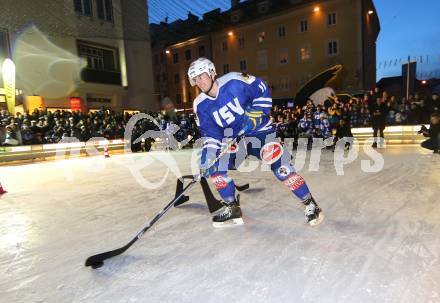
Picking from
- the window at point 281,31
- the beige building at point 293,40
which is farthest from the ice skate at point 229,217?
the window at point 281,31

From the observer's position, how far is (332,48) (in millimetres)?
27359

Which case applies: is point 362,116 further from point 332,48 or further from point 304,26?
point 304,26

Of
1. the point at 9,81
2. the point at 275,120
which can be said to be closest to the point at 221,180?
the point at 275,120

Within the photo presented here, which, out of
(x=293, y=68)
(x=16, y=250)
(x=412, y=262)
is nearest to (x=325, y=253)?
(x=412, y=262)

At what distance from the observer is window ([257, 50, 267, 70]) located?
31.8 meters

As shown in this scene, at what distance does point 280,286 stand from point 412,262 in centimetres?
101

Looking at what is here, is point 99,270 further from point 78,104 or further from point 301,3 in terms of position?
point 301,3

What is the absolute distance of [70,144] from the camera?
1274cm

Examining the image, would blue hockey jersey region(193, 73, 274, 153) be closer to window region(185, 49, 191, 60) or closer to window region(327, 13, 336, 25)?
window region(327, 13, 336, 25)

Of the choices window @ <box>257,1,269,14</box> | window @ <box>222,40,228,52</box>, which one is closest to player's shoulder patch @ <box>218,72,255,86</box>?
window @ <box>257,1,269,14</box>

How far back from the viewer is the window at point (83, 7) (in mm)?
18938

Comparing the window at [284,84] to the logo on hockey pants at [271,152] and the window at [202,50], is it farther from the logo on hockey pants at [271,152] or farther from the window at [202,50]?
the logo on hockey pants at [271,152]

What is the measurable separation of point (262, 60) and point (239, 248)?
1226 inches

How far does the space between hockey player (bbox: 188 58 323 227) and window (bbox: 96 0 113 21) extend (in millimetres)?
20080
